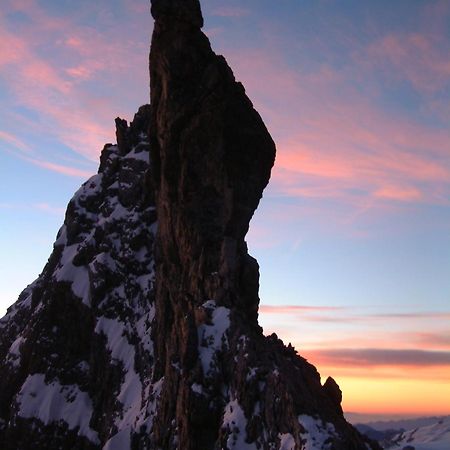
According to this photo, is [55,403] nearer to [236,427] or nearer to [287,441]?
[236,427]

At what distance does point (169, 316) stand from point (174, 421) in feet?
44.7

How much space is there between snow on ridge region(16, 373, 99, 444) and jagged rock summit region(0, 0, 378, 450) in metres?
0.14

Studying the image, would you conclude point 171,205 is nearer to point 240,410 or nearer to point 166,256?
point 166,256

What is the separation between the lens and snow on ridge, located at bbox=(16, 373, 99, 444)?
2527 inches

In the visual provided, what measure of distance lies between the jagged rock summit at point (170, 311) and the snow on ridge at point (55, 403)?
14 centimetres

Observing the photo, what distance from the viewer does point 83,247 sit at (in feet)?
244

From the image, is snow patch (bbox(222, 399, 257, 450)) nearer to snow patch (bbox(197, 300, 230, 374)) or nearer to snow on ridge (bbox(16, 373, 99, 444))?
snow patch (bbox(197, 300, 230, 374))

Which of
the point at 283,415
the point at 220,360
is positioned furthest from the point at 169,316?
the point at 283,415

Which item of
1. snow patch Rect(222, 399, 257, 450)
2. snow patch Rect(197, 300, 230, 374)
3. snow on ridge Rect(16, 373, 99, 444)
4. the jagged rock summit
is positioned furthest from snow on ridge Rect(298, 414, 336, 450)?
snow on ridge Rect(16, 373, 99, 444)

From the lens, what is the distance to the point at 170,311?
56.2 meters

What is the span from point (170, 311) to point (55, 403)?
19.6 m

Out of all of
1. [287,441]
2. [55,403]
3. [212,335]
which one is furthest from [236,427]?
[55,403]

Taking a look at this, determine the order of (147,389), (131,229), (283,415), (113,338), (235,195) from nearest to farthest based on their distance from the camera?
1. (283,415)
2. (235,195)
3. (147,389)
4. (113,338)
5. (131,229)

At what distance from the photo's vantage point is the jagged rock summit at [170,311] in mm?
39250
